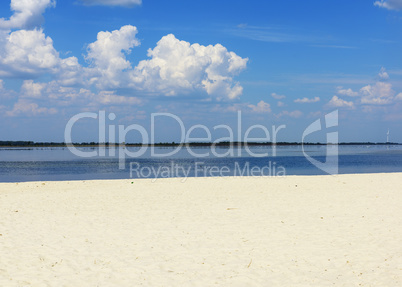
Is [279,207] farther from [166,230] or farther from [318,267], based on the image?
[318,267]

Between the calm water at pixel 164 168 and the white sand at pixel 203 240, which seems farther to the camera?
the calm water at pixel 164 168

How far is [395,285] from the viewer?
22.8 feet

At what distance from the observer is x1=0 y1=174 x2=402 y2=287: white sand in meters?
7.55

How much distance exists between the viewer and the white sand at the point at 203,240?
7.55 meters

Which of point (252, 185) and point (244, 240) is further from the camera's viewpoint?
point (252, 185)

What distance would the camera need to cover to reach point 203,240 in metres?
10.1

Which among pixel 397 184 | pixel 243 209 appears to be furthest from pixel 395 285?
pixel 397 184

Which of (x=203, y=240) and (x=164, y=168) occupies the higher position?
(x=203, y=240)

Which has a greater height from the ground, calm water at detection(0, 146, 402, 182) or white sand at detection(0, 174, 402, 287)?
white sand at detection(0, 174, 402, 287)

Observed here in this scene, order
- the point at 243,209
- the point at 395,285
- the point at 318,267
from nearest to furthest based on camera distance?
the point at 395,285 → the point at 318,267 → the point at 243,209

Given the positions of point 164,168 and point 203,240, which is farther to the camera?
point 164,168

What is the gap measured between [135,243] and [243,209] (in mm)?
5599

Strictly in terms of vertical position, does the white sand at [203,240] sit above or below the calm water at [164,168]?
above

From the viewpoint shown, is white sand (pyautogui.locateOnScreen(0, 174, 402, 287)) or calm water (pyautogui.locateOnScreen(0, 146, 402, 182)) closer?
white sand (pyautogui.locateOnScreen(0, 174, 402, 287))
